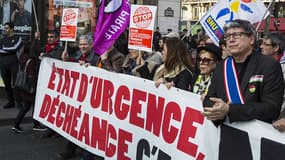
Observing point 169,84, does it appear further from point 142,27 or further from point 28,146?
point 28,146

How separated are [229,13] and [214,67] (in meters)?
1.68

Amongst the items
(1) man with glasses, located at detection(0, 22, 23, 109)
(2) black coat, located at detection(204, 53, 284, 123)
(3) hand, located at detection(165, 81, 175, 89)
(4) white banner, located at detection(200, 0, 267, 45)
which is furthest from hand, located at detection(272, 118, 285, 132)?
(1) man with glasses, located at detection(0, 22, 23, 109)

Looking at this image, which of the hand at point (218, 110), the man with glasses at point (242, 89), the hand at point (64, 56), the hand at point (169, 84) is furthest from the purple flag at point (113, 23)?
the hand at point (218, 110)

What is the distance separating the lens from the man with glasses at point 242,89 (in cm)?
273

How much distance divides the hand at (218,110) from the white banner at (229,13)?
2.50 meters

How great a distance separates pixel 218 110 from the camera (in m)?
2.73

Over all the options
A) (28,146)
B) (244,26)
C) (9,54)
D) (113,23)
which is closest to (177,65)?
(244,26)

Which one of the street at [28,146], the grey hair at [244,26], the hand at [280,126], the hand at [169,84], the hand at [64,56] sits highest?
the grey hair at [244,26]

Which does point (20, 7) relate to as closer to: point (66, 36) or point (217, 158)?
point (66, 36)

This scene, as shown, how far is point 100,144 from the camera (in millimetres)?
4660

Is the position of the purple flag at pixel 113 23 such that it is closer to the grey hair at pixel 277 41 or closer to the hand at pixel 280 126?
the grey hair at pixel 277 41

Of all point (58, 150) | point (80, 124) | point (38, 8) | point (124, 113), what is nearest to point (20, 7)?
point (38, 8)

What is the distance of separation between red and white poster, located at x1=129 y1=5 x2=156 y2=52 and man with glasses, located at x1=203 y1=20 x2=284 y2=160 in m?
2.05

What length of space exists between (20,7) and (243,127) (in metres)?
8.26
